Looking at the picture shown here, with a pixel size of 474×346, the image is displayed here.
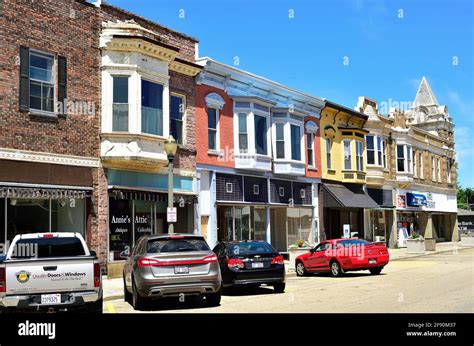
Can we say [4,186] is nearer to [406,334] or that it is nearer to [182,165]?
[182,165]

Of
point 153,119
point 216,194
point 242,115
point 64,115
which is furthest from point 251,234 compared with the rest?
point 64,115

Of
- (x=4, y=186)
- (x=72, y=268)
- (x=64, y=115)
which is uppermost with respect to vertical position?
(x=64, y=115)

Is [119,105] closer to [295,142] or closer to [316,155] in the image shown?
[295,142]

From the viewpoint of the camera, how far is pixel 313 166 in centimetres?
3316

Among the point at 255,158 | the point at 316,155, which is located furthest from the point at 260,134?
the point at 316,155

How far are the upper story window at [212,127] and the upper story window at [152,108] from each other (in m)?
3.89

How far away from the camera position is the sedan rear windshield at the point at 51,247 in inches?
436

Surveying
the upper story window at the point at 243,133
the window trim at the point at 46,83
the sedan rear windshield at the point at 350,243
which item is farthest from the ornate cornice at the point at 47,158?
the sedan rear windshield at the point at 350,243

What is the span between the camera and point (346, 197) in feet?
116

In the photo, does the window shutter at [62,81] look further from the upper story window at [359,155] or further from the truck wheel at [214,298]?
the upper story window at [359,155]

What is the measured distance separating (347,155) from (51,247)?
2751cm

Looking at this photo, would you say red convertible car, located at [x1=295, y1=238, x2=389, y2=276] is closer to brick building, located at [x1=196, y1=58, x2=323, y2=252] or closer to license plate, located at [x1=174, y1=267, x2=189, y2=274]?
brick building, located at [x1=196, y1=58, x2=323, y2=252]

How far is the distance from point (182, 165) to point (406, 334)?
1766 cm

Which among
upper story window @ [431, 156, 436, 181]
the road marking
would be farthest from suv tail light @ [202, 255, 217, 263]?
upper story window @ [431, 156, 436, 181]
